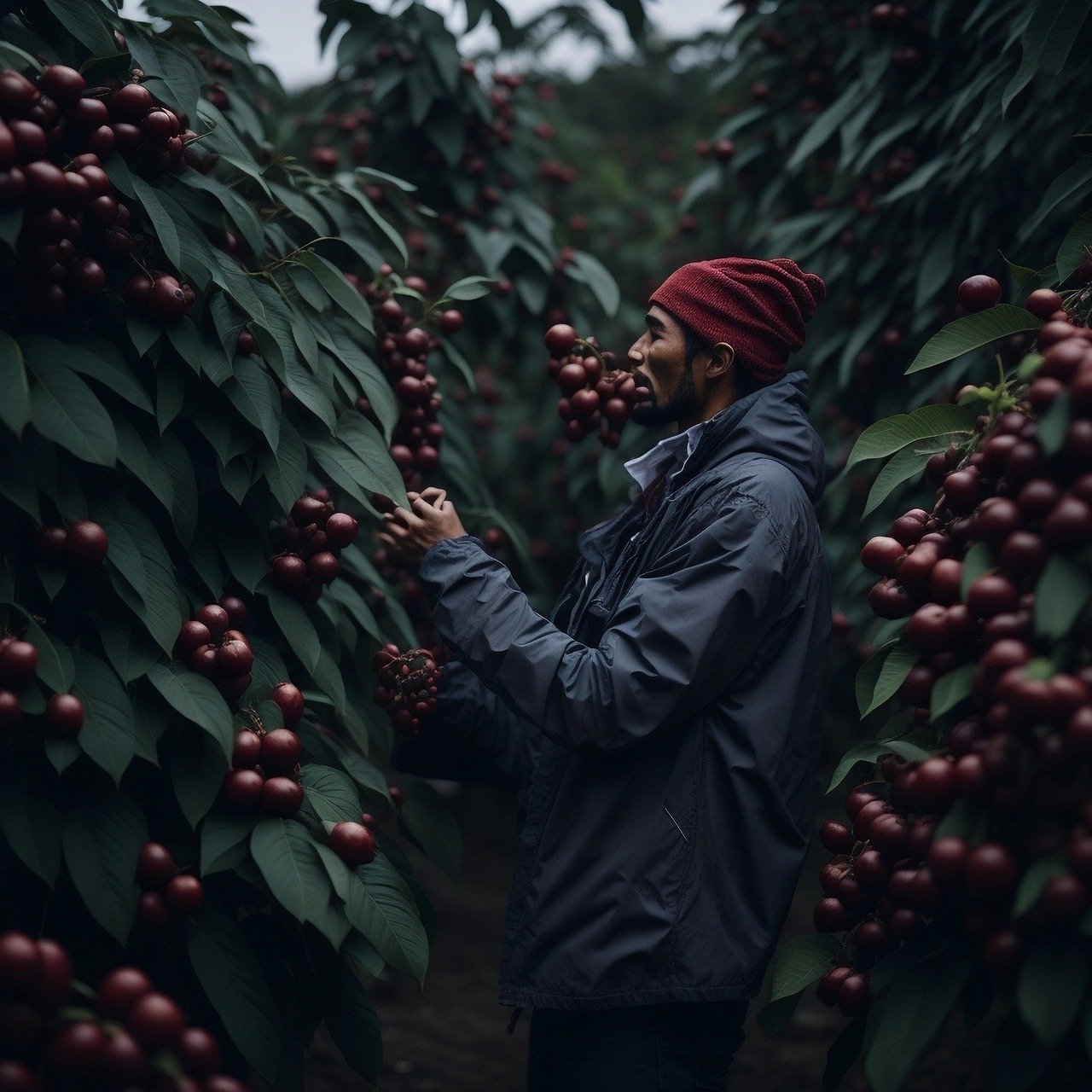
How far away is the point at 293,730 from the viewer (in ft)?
7.19

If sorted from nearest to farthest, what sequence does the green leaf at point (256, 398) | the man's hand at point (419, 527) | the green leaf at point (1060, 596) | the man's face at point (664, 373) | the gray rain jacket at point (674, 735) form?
1. the green leaf at point (1060, 596)
2. the gray rain jacket at point (674, 735)
3. the green leaf at point (256, 398)
4. the man's hand at point (419, 527)
5. the man's face at point (664, 373)

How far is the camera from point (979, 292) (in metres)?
2.12

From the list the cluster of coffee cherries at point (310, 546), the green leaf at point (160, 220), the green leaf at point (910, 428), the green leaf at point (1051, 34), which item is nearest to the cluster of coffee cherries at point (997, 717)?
the green leaf at point (910, 428)

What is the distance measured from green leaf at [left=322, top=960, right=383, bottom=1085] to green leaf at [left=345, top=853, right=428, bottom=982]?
0.16 m

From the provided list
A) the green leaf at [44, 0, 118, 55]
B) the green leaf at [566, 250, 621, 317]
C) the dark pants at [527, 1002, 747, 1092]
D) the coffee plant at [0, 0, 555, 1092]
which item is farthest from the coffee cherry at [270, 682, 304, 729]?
the green leaf at [566, 250, 621, 317]

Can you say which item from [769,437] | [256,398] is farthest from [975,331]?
[256,398]

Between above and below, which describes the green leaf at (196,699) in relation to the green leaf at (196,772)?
above

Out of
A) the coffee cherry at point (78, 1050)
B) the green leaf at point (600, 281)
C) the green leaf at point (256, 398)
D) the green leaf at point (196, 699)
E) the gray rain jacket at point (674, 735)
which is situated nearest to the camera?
the coffee cherry at point (78, 1050)

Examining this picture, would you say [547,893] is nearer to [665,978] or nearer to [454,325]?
[665,978]

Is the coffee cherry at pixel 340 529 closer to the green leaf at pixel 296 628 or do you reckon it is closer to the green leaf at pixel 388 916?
the green leaf at pixel 296 628

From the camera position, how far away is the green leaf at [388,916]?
1.97 m

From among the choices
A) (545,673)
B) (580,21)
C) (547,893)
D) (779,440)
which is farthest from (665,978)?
(580,21)

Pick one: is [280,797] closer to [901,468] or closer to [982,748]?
[982,748]

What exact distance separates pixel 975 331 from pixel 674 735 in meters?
0.97
